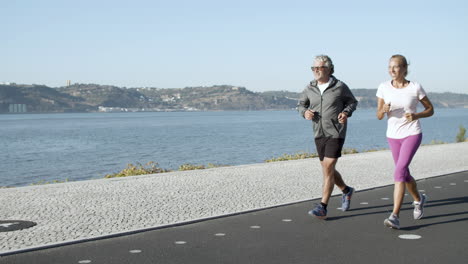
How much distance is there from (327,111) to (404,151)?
36.4 inches

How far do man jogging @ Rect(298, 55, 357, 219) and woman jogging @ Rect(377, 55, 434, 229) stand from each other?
459 mm

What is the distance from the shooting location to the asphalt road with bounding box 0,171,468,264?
5086 millimetres

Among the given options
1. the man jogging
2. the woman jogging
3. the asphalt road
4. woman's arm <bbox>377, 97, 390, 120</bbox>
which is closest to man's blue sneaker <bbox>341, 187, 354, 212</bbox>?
the asphalt road

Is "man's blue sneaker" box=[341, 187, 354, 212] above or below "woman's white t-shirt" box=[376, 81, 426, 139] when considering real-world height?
below

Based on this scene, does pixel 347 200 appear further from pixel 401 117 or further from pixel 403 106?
pixel 403 106

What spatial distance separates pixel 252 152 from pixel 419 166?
25.0 m

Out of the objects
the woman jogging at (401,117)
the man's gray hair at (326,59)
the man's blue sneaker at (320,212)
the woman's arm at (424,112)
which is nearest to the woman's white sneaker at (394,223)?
the woman jogging at (401,117)

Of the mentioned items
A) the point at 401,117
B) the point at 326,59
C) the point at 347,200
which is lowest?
Result: the point at 347,200

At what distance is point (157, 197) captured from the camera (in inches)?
349

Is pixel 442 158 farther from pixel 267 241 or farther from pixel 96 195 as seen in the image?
pixel 267 241

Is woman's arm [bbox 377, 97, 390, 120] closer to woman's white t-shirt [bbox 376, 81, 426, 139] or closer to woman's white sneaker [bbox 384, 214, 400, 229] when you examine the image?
woman's white t-shirt [bbox 376, 81, 426, 139]

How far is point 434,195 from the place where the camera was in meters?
8.67

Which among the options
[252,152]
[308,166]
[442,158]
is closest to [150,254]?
[308,166]

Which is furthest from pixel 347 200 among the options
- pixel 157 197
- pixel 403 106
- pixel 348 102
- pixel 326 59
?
pixel 157 197
